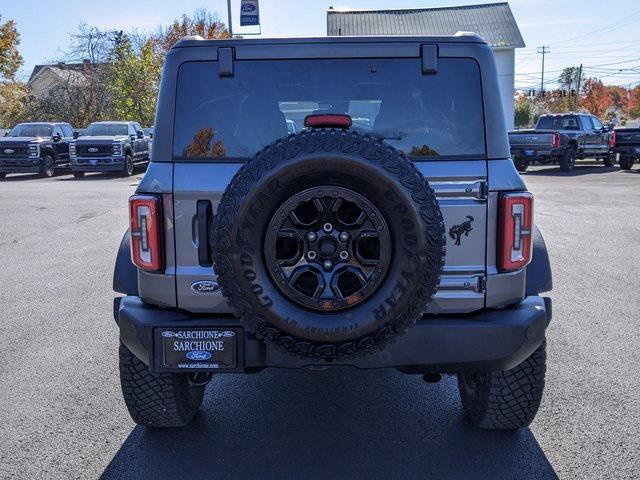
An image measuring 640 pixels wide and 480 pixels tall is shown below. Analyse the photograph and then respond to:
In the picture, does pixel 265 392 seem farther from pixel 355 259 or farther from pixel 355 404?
pixel 355 259

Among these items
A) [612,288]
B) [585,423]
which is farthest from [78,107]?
[585,423]

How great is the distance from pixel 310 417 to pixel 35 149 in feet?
75.2

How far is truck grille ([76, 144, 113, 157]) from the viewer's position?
2419 centimetres

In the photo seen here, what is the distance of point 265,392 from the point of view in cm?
461

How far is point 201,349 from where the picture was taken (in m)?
3.25

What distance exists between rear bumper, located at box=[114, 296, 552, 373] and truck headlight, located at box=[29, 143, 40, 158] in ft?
76.2

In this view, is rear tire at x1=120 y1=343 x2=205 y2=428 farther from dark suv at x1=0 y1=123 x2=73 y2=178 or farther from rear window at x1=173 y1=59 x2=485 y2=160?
dark suv at x1=0 y1=123 x2=73 y2=178

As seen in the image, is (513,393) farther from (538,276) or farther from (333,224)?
(333,224)

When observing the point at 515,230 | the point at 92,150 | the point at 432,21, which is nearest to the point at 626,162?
the point at 92,150

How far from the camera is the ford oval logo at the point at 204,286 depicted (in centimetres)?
338

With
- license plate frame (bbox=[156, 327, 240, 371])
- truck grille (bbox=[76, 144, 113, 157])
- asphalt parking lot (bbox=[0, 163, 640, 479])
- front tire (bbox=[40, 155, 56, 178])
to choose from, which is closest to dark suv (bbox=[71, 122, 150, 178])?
truck grille (bbox=[76, 144, 113, 157])

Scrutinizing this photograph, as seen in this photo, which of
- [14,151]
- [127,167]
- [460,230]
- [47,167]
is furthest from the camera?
[47,167]

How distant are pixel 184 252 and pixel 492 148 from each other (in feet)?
5.01

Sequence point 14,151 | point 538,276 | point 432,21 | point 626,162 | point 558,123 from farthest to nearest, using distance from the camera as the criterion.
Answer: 1. point 432,21
2. point 626,162
3. point 558,123
4. point 14,151
5. point 538,276
